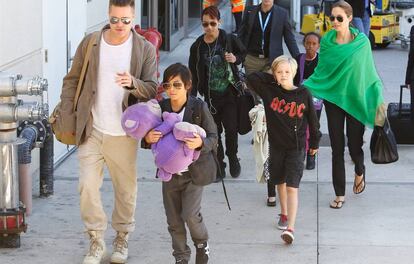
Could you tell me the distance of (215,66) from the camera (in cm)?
898

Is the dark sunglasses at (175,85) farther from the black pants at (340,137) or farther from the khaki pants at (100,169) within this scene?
the black pants at (340,137)

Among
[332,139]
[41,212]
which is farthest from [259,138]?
[41,212]

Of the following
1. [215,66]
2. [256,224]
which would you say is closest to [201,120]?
[256,224]

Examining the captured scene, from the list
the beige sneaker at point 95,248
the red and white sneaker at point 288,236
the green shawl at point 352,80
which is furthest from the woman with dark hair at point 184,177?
the green shawl at point 352,80

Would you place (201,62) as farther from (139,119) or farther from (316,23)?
(316,23)

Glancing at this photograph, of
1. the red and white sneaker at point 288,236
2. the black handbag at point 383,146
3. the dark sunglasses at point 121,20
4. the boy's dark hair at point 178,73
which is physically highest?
the dark sunglasses at point 121,20

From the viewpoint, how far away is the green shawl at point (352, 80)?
813 cm

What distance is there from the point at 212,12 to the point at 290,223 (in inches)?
92.9

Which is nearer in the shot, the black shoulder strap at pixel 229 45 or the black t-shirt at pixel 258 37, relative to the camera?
the black shoulder strap at pixel 229 45

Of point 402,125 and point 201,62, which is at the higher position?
point 201,62

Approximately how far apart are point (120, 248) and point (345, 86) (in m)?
2.48

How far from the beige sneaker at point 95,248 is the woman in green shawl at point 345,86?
93.7 inches

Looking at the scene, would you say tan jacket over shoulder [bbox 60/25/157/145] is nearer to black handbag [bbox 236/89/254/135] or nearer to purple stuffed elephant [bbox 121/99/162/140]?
purple stuffed elephant [bbox 121/99/162/140]

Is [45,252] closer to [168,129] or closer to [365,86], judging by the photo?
[168,129]
